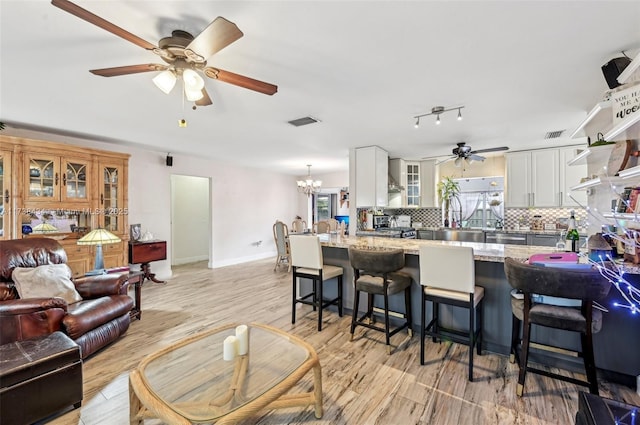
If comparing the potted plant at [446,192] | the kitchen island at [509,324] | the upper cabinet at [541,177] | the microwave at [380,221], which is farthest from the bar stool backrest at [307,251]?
the upper cabinet at [541,177]

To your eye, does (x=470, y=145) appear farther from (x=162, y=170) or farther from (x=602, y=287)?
(x=162, y=170)

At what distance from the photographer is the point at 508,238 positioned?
4906mm

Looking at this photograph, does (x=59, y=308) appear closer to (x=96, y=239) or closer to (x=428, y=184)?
(x=96, y=239)

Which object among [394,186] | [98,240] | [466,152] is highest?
[466,152]

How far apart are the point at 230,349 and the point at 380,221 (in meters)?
4.57

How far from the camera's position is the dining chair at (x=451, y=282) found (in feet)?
7.14

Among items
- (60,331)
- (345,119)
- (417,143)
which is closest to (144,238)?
(60,331)

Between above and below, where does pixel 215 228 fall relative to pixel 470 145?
below

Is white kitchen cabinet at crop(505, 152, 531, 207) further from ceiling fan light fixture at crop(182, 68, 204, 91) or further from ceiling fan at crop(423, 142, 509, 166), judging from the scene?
ceiling fan light fixture at crop(182, 68, 204, 91)

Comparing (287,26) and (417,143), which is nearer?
(287,26)

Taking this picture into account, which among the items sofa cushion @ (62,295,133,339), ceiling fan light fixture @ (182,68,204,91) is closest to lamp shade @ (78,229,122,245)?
sofa cushion @ (62,295,133,339)

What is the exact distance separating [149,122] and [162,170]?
82.7 inches

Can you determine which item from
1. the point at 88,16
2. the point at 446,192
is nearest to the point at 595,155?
the point at 446,192

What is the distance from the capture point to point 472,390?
6.70ft
